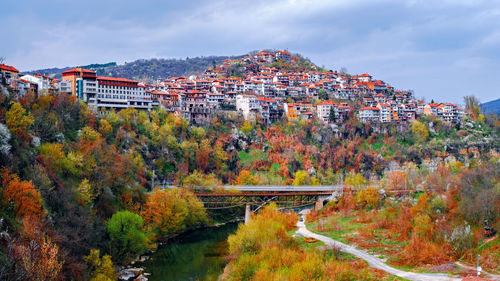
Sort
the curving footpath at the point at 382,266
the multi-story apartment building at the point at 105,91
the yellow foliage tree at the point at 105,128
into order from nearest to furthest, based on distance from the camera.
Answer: the curving footpath at the point at 382,266
the yellow foliage tree at the point at 105,128
the multi-story apartment building at the point at 105,91

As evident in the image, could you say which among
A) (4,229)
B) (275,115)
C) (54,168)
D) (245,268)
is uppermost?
(275,115)

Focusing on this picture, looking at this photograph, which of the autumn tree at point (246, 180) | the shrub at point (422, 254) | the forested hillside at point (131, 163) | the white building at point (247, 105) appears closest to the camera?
the shrub at point (422, 254)

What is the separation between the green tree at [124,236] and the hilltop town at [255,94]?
2766cm

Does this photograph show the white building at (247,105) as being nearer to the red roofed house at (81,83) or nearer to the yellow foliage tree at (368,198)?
the red roofed house at (81,83)

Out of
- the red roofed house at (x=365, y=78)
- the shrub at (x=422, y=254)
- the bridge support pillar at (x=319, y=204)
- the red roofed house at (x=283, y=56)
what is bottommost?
the bridge support pillar at (x=319, y=204)

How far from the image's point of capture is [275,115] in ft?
330

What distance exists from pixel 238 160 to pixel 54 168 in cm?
4651

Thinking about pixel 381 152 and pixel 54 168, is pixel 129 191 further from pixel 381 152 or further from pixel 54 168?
pixel 381 152

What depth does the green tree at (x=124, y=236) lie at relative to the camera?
35.2m

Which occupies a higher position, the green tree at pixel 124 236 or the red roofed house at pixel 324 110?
the red roofed house at pixel 324 110

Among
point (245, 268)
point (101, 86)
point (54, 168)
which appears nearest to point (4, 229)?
point (54, 168)

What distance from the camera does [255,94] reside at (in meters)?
106

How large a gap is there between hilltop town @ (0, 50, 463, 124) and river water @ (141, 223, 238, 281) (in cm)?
2918

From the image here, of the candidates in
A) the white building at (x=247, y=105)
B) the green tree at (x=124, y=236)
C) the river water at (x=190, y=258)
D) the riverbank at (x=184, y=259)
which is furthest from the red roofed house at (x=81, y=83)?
the green tree at (x=124, y=236)
